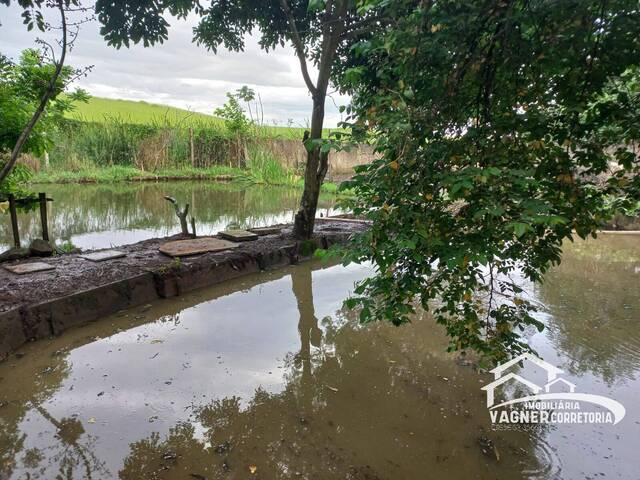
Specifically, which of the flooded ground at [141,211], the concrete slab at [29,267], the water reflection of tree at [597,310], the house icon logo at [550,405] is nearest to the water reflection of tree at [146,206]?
the flooded ground at [141,211]

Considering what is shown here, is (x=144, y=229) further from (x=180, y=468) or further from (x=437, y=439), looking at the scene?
(x=437, y=439)

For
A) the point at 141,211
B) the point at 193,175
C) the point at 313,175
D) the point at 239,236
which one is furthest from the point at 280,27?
the point at 193,175

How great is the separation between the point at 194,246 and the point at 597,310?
4406 millimetres

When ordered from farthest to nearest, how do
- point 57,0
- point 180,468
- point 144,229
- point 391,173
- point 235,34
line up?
point 144,229, point 235,34, point 57,0, point 180,468, point 391,173

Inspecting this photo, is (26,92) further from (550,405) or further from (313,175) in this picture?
(550,405)

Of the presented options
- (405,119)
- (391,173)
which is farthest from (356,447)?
(405,119)

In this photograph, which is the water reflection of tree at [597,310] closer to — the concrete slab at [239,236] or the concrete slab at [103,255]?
the concrete slab at [239,236]

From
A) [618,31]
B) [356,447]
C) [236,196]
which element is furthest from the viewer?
[236,196]

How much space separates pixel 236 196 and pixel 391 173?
10.1m

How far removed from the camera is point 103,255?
4391 millimetres

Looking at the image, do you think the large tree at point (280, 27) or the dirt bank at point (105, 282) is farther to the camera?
the large tree at point (280, 27)

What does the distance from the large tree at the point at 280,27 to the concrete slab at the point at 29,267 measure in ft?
8.64

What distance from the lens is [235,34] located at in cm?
605

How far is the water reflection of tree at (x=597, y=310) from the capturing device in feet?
9.42
